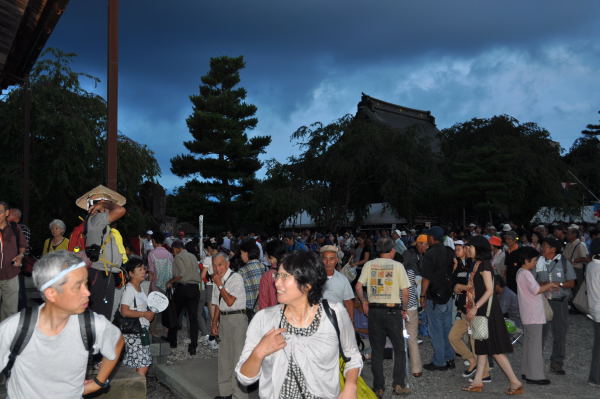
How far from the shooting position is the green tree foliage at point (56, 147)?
15.6 m

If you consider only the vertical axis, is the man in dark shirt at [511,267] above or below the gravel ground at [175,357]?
above

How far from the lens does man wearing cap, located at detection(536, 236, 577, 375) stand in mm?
7137

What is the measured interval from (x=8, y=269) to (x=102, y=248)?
1.40 m

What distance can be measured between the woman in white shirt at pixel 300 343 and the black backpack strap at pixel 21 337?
3.59ft

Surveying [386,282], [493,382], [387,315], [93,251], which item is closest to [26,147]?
[93,251]

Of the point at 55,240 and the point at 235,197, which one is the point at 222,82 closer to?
the point at 235,197

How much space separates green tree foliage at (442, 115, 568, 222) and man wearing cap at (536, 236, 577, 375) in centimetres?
1731

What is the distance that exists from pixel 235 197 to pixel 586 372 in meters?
29.2

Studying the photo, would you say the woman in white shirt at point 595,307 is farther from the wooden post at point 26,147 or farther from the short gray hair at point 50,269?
the wooden post at point 26,147

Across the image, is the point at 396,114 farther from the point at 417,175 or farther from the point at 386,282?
the point at 386,282

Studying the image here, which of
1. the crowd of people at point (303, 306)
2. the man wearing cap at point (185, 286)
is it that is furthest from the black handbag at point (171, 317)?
the man wearing cap at point (185, 286)

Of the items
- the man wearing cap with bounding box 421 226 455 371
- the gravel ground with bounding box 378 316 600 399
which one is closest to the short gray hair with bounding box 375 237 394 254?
the man wearing cap with bounding box 421 226 455 371

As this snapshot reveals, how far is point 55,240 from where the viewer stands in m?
7.61

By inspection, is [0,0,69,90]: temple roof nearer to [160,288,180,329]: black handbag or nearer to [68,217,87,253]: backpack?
[68,217,87,253]: backpack
